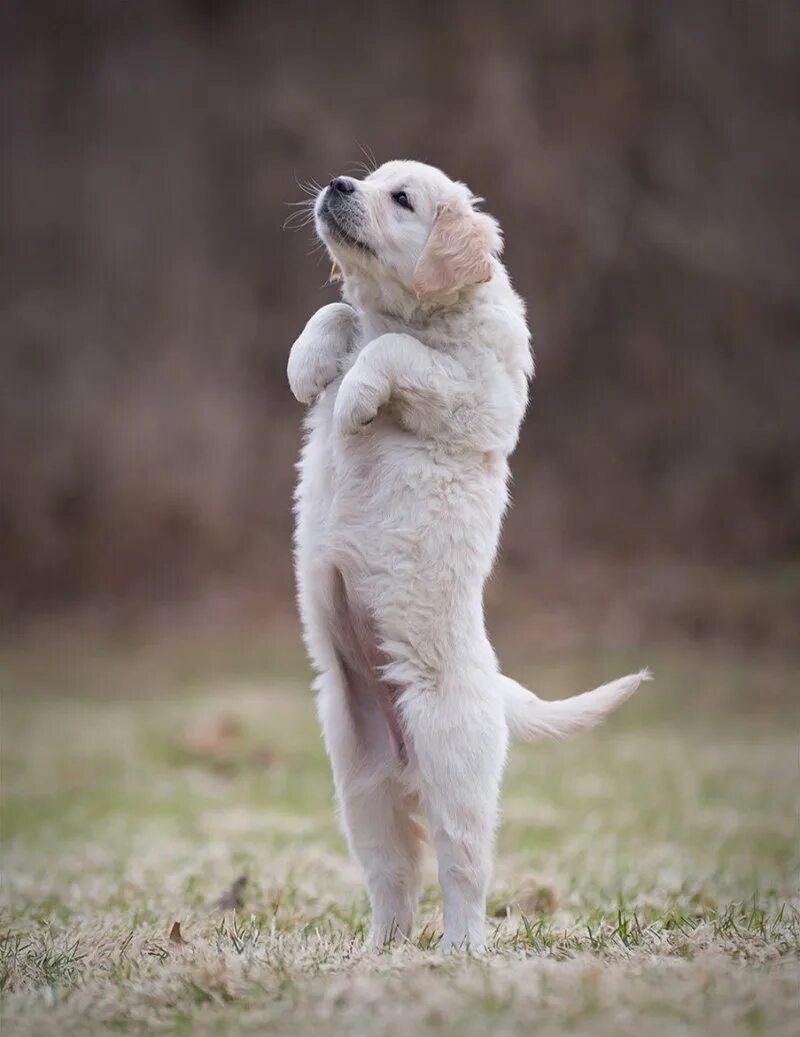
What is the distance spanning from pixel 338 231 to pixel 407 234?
236 mm

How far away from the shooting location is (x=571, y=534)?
16.1 meters

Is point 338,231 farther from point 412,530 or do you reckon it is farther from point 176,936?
point 176,936

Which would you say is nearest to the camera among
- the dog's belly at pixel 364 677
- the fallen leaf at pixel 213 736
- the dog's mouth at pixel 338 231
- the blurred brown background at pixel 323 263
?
the dog's belly at pixel 364 677

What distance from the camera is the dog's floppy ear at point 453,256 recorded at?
4.50 m

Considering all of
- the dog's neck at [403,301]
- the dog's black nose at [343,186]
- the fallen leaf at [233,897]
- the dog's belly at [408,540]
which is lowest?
the fallen leaf at [233,897]

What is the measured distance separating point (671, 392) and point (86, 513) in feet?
A: 23.2

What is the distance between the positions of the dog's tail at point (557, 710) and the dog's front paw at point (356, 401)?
1022 mm

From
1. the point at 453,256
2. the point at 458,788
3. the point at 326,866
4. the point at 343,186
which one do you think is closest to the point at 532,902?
the point at 326,866

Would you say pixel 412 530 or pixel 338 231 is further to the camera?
pixel 338 231

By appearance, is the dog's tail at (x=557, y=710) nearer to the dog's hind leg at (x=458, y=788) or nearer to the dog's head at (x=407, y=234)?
the dog's hind leg at (x=458, y=788)

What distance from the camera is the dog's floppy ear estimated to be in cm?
450

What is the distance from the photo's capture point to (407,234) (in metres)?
4.68

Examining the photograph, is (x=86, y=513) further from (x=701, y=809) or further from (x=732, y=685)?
(x=701, y=809)

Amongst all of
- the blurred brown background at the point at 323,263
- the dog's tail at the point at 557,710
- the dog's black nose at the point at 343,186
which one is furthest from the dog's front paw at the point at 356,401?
the blurred brown background at the point at 323,263
